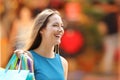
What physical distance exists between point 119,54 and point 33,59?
19.3 ft

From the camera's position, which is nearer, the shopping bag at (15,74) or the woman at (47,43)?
the shopping bag at (15,74)

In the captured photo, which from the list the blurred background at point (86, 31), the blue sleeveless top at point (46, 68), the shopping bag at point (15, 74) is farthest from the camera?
the blurred background at point (86, 31)

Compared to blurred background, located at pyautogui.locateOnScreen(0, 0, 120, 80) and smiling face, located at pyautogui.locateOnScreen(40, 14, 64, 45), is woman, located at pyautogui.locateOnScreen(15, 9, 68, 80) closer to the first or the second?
smiling face, located at pyautogui.locateOnScreen(40, 14, 64, 45)

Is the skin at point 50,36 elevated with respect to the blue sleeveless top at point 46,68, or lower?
elevated

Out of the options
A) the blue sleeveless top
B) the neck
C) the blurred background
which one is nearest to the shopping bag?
the blue sleeveless top

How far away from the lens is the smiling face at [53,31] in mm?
4168

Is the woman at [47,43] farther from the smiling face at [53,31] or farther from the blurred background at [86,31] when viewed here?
the blurred background at [86,31]

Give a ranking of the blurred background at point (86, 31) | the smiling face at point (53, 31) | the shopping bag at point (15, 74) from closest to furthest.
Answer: the shopping bag at point (15, 74) → the smiling face at point (53, 31) → the blurred background at point (86, 31)

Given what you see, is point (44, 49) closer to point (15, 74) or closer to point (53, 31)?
point (53, 31)

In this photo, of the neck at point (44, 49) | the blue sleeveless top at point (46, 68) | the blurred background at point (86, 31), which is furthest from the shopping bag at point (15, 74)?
the blurred background at point (86, 31)

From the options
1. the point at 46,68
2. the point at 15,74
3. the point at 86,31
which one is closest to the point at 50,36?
the point at 46,68

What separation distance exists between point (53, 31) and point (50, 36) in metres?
0.05

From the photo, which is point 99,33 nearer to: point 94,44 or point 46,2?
point 94,44

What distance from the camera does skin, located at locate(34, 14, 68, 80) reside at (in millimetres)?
4172
